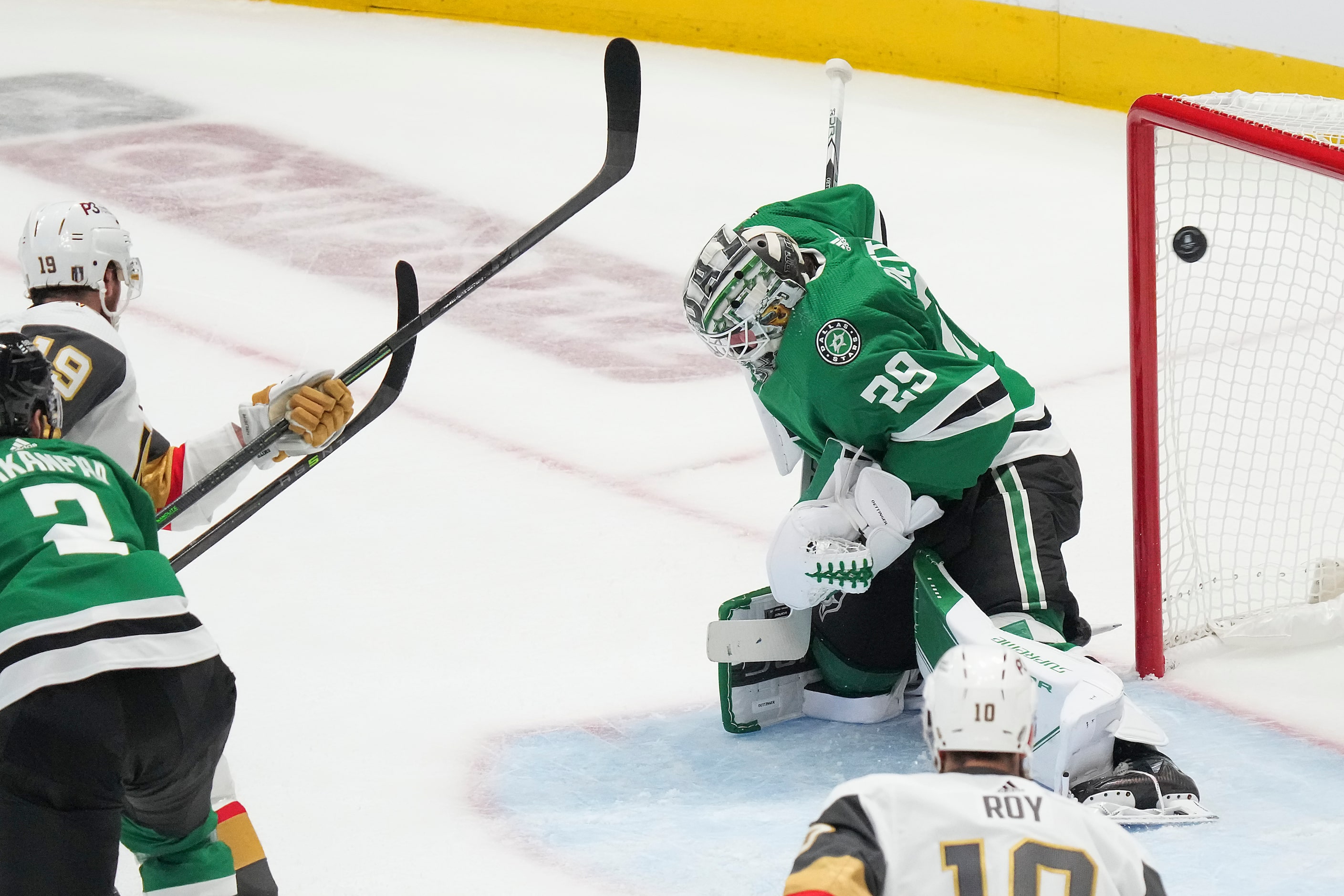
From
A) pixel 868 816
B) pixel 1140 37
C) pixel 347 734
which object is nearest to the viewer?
pixel 868 816

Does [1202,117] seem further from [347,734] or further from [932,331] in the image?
[347,734]

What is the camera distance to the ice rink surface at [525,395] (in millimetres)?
2809

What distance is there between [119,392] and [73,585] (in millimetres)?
641

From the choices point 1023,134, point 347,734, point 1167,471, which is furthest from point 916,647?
point 1023,134

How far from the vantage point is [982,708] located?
1.56 meters

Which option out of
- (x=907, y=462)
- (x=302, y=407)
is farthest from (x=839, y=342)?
(x=302, y=407)

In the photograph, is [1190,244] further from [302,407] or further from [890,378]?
[302,407]

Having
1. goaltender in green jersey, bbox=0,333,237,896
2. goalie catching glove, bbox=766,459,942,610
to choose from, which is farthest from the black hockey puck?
goaltender in green jersey, bbox=0,333,237,896

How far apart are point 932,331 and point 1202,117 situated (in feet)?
2.24

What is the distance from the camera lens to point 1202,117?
3094 millimetres

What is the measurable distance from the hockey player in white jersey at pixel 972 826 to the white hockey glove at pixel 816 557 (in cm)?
115

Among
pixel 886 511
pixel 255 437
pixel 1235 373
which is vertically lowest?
pixel 1235 373

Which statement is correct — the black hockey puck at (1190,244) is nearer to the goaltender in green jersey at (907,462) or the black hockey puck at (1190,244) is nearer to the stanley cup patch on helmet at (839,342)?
the goaltender in green jersey at (907,462)

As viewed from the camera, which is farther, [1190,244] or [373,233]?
[373,233]
